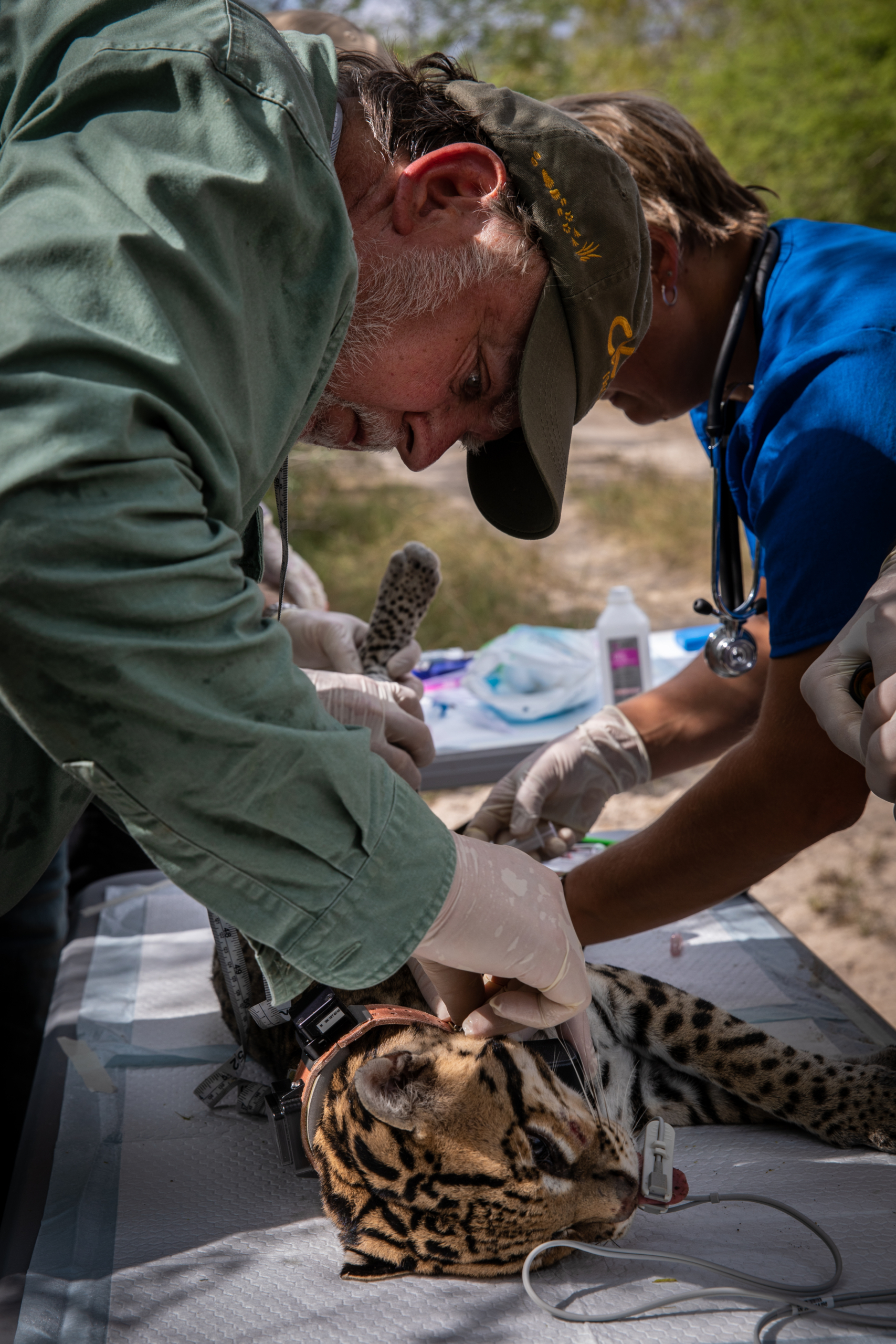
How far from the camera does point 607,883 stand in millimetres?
2268

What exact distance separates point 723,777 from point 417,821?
0.97 metres

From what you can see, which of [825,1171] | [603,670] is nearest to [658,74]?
[603,670]

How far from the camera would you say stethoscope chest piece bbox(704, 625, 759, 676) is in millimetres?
2791

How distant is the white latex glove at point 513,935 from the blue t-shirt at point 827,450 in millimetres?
734

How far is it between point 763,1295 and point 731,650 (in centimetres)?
160

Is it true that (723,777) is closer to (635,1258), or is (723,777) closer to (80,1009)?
(635,1258)

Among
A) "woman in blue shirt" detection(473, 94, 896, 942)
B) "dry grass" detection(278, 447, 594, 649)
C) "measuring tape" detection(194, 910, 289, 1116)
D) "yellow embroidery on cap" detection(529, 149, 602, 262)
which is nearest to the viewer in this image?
"yellow embroidery on cap" detection(529, 149, 602, 262)

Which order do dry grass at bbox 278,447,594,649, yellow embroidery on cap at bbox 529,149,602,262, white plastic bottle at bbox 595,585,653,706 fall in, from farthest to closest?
1. dry grass at bbox 278,447,594,649
2. white plastic bottle at bbox 595,585,653,706
3. yellow embroidery on cap at bbox 529,149,602,262

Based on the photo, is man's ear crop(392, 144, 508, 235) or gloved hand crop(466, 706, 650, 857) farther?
gloved hand crop(466, 706, 650, 857)

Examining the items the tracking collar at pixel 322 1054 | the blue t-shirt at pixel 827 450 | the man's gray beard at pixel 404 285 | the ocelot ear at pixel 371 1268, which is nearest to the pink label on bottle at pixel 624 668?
the blue t-shirt at pixel 827 450

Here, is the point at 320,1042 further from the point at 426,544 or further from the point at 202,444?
the point at 426,544

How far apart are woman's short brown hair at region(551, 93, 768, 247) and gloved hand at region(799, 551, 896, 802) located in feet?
4.03

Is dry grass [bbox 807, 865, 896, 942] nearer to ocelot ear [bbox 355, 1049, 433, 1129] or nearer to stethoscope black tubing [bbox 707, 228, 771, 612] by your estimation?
stethoscope black tubing [bbox 707, 228, 771, 612]

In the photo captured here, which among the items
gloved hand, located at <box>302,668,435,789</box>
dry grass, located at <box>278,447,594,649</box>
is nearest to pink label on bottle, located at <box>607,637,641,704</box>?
gloved hand, located at <box>302,668,435,789</box>
